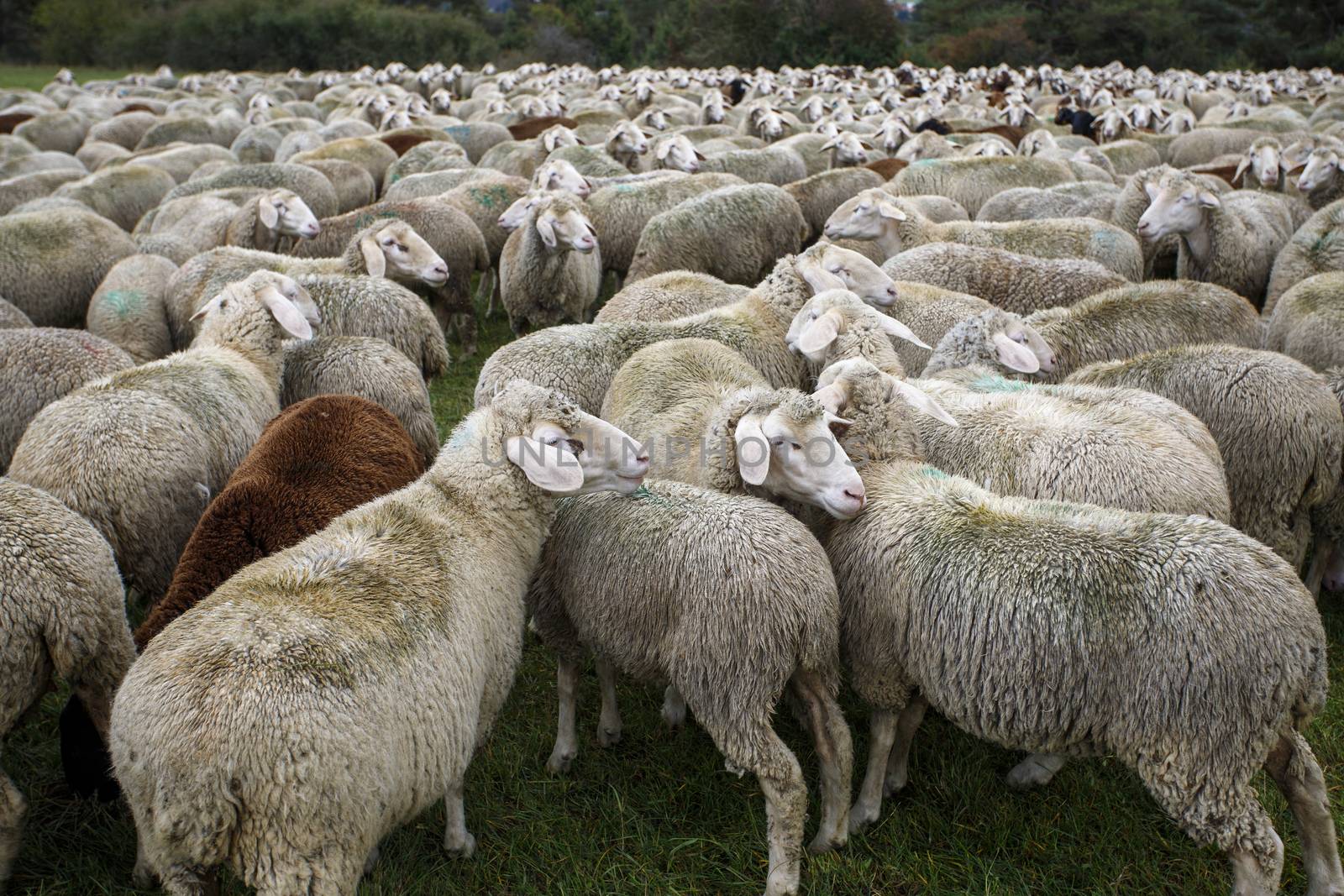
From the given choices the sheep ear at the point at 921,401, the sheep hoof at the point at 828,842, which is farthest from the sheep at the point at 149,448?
the sheep ear at the point at 921,401

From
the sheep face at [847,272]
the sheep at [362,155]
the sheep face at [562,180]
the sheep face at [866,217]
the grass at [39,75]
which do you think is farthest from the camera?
the grass at [39,75]

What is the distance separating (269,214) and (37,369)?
9.88ft

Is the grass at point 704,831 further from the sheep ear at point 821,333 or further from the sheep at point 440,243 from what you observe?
the sheep at point 440,243

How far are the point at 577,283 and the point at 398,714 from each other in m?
5.50

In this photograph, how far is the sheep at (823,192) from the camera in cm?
951

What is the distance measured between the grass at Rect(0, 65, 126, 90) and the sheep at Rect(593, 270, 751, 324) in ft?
97.9

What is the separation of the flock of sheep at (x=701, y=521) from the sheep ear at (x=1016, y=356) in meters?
0.03

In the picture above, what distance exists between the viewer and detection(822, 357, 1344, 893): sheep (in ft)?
8.93

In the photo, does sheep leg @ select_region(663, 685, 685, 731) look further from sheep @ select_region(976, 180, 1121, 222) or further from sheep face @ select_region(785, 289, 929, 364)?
sheep @ select_region(976, 180, 1121, 222)

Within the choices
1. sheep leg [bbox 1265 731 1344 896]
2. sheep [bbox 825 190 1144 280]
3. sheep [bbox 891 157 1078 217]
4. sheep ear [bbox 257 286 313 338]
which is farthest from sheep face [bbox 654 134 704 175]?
sheep leg [bbox 1265 731 1344 896]

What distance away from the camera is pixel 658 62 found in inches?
1378

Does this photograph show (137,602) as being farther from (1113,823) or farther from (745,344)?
(1113,823)

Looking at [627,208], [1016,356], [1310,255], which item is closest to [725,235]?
[627,208]

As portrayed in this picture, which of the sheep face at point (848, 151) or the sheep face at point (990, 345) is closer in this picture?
the sheep face at point (990, 345)
